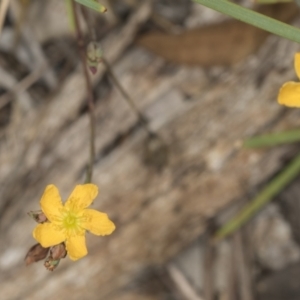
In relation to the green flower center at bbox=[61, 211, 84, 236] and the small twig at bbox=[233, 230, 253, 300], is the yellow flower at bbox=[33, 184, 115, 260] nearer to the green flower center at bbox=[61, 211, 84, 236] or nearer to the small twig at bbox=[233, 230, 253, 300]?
the green flower center at bbox=[61, 211, 84, 236]

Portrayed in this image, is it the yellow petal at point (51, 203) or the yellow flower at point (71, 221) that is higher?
the yellow petal at point (51, 203)

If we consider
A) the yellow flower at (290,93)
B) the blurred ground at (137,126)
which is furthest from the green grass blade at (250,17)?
the blurred ground at (137,126)

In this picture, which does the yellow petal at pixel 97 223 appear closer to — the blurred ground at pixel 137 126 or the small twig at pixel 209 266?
the blurred ground at pixel 137 126

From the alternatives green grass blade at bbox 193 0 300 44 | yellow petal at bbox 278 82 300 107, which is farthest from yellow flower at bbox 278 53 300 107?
green grass blade at bbox 193 0 300 44

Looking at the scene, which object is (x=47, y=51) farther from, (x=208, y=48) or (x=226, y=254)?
(x=226, y=254)

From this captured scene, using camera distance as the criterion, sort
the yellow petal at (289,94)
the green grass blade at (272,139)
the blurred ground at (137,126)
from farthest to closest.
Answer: the blurred ground at (137,126) < the green grass blade at (272,139) < the yellow petal at (289,94)

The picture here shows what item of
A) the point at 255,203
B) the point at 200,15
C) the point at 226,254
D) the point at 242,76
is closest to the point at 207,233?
the point at 226,254

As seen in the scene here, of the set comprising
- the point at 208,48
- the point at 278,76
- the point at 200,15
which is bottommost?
the point at 278,76
